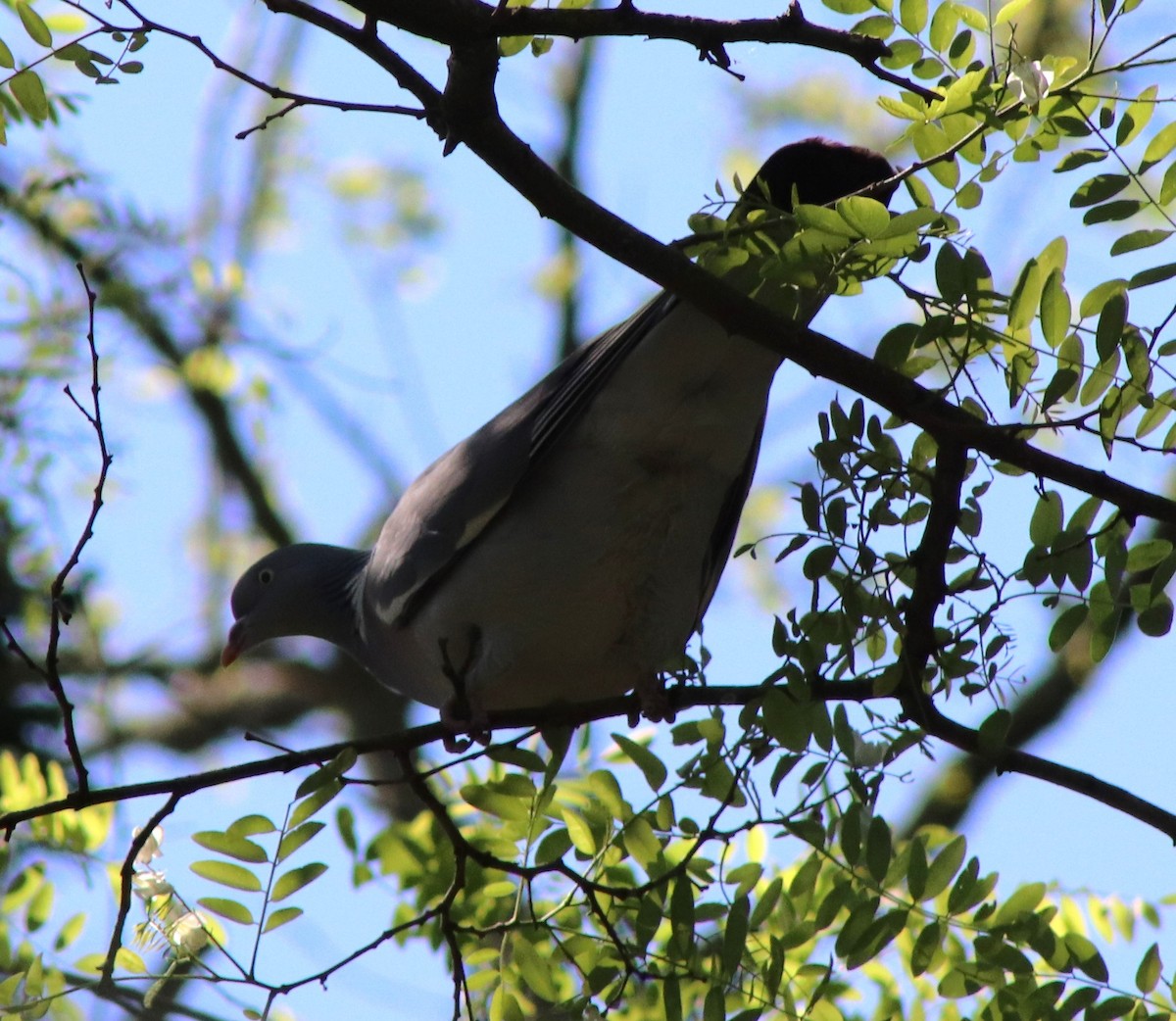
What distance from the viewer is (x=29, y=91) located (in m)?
2.57

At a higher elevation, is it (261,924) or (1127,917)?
(261,924)

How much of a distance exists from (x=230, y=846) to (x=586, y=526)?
4.47ft

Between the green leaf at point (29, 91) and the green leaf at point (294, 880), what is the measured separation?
1.56m

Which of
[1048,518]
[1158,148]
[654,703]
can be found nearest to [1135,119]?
[1158,148]

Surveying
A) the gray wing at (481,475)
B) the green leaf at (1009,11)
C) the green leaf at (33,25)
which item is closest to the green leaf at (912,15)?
the green leaf at (1009,11)

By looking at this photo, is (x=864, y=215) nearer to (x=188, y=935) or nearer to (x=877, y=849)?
(x=877, y=849)

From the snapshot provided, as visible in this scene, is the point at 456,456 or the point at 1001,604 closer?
the point at 1001,604

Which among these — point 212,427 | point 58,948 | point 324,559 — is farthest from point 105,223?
point 58,948

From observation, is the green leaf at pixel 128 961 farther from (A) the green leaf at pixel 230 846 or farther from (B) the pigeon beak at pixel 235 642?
(B) the pigeon beak at pixel 235 642

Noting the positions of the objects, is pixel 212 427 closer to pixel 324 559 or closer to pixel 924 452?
pixel 324 559

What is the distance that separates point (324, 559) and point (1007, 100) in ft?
10.8

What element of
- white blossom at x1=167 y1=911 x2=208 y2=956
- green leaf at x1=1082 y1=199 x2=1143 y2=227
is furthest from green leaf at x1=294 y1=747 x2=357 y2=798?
green leaf at x1=1082 y1=199 x2=1143 y2=227

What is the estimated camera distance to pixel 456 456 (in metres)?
3.92

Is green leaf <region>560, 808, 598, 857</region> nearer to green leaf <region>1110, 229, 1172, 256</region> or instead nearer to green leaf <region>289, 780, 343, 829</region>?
green leaf <region>289, 780, 343, 829</region>
